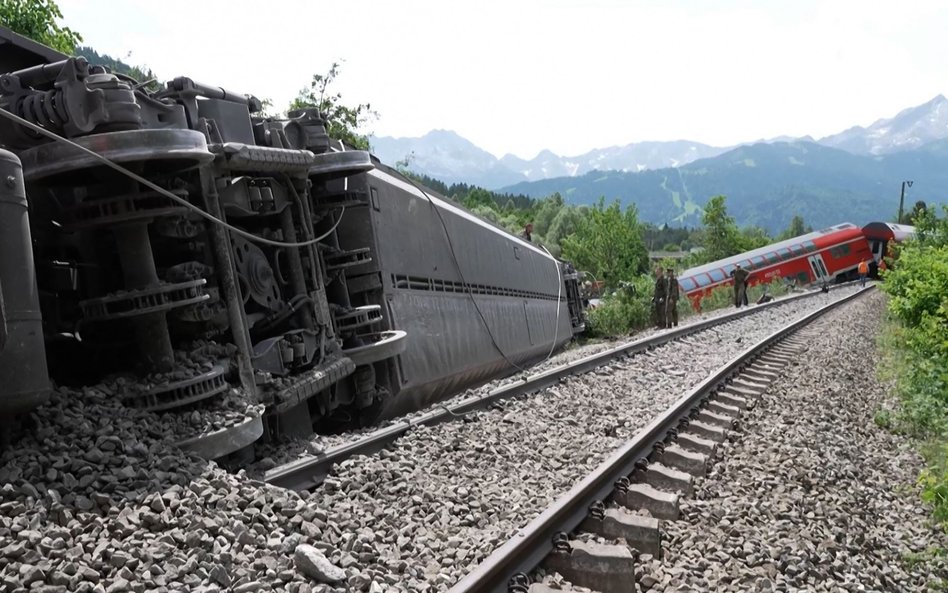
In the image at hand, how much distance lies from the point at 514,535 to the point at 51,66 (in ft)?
12.6

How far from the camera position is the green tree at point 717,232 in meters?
76.4

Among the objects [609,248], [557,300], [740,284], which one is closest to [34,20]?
[557,300]

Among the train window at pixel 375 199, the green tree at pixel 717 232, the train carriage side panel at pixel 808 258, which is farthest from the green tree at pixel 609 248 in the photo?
the train window at pixel 375 199

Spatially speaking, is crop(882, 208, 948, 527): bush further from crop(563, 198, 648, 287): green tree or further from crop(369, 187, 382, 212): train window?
Answer: crop(563, 198, 648, 287): green tree

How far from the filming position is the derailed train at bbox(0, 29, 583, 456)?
4.31 metres

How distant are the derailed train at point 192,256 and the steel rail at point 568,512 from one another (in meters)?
1.88

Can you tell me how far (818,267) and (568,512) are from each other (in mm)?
42402

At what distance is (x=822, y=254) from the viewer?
4272cm

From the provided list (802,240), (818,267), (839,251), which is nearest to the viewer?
(818,267)

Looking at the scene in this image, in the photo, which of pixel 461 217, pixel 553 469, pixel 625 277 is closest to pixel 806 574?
pixel 553 469

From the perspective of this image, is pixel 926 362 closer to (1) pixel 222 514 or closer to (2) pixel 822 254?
(1) pixel 222 514

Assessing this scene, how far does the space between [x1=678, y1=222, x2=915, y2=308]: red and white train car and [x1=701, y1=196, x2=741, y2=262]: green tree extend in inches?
1274

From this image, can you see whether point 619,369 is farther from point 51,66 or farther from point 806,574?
point 51,66

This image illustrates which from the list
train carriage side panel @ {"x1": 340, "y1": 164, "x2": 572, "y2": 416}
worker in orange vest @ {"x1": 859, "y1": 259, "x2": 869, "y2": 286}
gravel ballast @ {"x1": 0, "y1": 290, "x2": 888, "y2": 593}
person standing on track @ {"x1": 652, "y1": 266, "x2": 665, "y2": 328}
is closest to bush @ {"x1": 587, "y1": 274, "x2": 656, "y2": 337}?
person standing on track @ {"x1": 652, "y1": 266, "x2": 665, "y2": 328}
